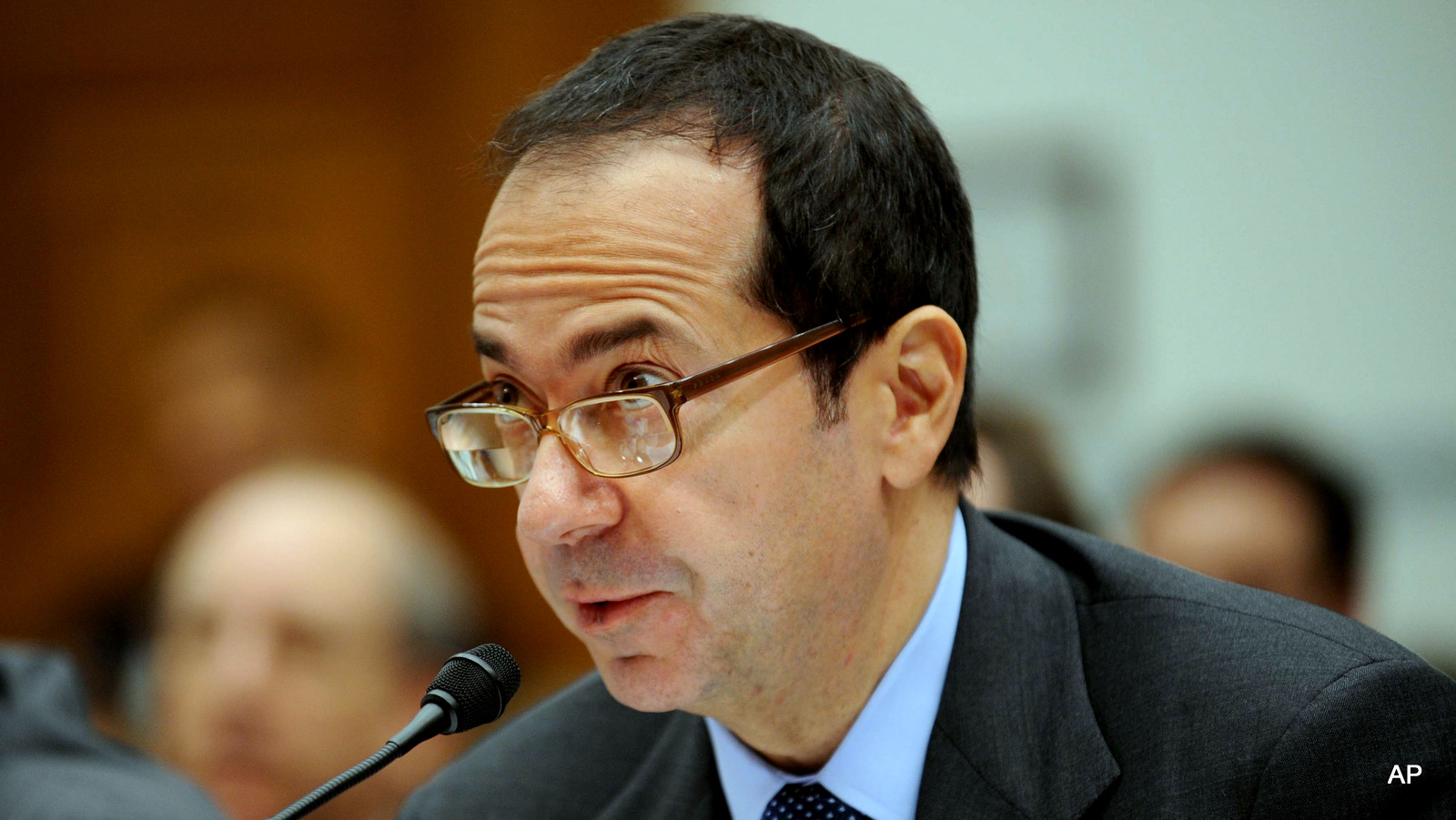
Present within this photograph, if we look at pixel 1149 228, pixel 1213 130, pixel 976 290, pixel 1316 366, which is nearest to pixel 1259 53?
pixel 1213 130

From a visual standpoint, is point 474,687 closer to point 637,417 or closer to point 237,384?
point 637,417

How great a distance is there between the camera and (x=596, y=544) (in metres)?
1.38

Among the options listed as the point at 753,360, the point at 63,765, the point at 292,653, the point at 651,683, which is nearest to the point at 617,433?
the point at 753,360

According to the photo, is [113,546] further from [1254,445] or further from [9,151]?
[1254,445]

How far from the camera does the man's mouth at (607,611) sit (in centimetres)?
139

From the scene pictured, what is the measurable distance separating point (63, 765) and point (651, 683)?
36.9 inches

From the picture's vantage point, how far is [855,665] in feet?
4.91

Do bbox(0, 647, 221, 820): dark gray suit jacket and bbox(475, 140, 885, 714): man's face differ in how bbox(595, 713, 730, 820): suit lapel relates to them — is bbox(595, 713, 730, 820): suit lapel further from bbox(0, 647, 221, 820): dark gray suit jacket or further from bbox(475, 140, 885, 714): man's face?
bbox(0, 647, 221, 820): dark gray suit jacket

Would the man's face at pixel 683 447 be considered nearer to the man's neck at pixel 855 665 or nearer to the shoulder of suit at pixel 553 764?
the man's neck at pixel 855 665

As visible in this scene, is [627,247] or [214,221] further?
[214,221]

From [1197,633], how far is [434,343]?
12.5 feet

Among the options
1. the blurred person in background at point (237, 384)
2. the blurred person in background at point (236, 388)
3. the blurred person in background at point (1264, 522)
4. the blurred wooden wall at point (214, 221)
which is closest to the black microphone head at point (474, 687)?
the blurred person in background at point (1264, 522)

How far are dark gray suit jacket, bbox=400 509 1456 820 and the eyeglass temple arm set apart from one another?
37cm

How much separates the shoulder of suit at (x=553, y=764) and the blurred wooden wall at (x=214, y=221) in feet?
9.50
